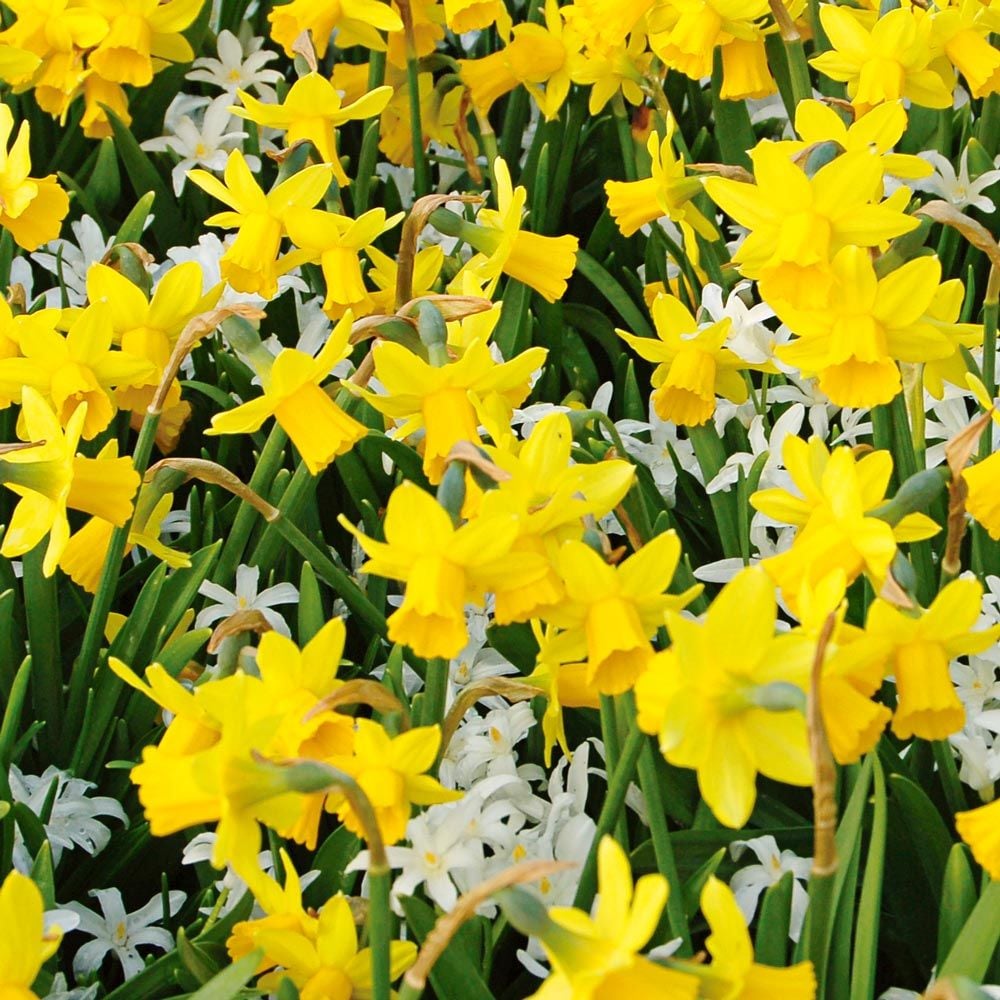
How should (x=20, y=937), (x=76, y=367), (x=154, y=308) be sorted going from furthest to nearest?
(x=154, y=308) → (x=76, y=367) → (x=20, y=937)

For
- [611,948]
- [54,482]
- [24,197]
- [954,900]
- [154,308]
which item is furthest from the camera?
[24,197]

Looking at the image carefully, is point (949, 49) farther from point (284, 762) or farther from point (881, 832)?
point (284, 762)

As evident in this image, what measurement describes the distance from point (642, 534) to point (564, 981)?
698mm

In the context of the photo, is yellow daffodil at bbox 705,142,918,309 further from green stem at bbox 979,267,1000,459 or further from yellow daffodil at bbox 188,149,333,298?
yellow daffodil at bbox 188,149,333,298

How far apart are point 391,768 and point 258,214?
0.75 metres

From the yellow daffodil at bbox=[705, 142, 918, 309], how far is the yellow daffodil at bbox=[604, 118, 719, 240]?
409 millimetres

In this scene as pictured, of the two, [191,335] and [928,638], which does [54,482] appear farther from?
[928,638]

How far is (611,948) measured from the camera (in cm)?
76

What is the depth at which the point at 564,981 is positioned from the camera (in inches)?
30.2

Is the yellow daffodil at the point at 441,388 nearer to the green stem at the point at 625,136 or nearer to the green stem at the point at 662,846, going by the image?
the green stem at the point at 662,846

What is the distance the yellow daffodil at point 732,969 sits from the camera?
2.63 ft

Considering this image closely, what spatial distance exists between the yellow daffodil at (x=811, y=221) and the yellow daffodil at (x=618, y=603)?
322 millimetres

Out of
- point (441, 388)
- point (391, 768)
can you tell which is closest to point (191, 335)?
point (441, 388)

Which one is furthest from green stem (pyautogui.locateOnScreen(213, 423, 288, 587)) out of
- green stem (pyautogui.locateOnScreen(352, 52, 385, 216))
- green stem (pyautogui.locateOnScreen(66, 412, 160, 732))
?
green stem (pyautogui.locateOnScreen(352, 52, 385, 216))
